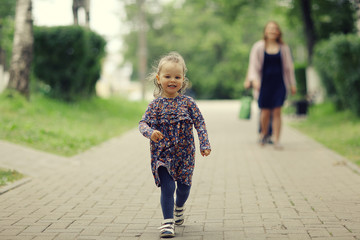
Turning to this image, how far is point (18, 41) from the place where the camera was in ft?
45.3

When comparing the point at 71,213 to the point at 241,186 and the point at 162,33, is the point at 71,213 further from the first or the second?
the point at 162,33

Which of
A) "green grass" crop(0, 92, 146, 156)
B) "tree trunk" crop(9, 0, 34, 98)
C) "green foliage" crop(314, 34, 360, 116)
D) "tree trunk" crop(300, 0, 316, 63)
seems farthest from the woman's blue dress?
"tree trunk" crop(300, 0, 316, 63)

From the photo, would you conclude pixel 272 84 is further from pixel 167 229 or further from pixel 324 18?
pixel 324 18

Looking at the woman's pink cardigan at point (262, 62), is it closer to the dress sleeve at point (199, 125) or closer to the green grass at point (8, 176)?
the green grass at point (8, 176)

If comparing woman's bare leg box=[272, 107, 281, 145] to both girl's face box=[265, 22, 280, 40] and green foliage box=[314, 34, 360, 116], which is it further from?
green foliage box=[314, 34, 360, 116]

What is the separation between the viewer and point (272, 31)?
991cm

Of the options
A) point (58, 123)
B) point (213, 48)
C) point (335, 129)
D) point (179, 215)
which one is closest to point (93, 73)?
point (58, 123)

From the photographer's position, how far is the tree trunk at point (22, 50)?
44.6 ft

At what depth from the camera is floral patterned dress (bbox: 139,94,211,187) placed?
14.6ft

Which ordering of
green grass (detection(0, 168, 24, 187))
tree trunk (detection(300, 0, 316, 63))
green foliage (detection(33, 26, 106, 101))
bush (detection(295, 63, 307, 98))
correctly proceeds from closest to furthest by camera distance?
green grass (detection(0, 168, 24, 187)) → green foliage (detection(33, 26, 106, 101)) → tree trunk (detection(300, 0, 316, 63)) → bush (detection(295, 63, 307, 98))

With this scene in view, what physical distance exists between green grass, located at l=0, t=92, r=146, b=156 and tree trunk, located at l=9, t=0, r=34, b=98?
0.47 m

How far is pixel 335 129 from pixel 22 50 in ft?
26.1

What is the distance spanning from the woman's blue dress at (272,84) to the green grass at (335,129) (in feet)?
4.44

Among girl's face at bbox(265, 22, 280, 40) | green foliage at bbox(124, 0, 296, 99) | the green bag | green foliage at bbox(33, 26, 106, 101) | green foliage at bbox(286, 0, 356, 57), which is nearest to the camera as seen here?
girl's face at bbox(265, 22, 280, 40)
